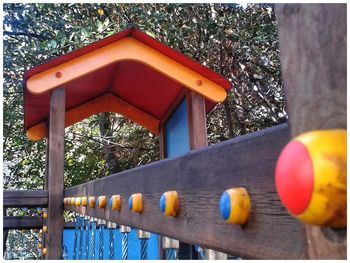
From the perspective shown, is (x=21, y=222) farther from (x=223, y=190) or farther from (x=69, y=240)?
(x=223, y=190)

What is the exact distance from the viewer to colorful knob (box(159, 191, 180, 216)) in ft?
2.50

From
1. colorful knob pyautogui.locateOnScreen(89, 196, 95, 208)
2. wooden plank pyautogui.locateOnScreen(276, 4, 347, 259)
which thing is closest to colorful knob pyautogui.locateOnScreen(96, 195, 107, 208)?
colorful knob pyautogui.locateOnScreen(89, 196, 95, 208)

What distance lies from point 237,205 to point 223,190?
7cm

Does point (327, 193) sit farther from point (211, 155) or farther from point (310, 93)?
point (211, 155)

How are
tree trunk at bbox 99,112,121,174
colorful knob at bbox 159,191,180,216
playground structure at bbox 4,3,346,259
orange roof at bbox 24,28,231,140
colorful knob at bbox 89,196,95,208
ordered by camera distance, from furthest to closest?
1. tree trunk at bbox 99,112,121,174
2. orange roof at bbox 24,28,231,140
3. colorful knob at bbox 89,196,95,208
4. colorful knob at bbox 159,191,180,216
5. playground structure at bbox 4,3,346,259

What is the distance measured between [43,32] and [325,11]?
4997 mm

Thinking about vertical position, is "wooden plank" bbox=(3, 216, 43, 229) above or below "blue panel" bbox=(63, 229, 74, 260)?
above

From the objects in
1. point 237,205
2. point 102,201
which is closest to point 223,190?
point 237,205

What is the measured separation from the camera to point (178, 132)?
3.27m

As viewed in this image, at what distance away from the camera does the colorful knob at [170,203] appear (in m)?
0.76

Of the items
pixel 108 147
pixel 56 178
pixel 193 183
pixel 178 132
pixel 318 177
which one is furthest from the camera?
pixel 108 147

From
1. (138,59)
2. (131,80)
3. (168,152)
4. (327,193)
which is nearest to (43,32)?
(131,80)

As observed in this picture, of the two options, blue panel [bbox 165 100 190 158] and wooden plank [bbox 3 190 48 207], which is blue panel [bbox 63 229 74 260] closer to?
wooden plank [bbox 3 190 48 207]

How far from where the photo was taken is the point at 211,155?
63cm
